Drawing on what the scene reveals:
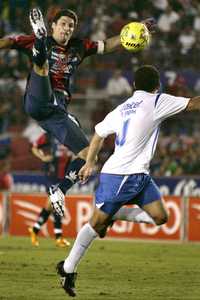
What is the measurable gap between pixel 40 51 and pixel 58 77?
91cm

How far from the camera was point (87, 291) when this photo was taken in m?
9.55

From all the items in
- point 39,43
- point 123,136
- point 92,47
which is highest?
point 39,43

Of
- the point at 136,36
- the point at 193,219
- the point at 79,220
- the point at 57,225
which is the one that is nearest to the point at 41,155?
the point at 57,225

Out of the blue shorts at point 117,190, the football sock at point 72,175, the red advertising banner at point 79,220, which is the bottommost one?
the red advertising banner at point 79,220

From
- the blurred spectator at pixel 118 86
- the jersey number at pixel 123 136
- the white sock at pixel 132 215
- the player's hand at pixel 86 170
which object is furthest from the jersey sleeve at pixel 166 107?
the blurred spectator at pixel 118 86

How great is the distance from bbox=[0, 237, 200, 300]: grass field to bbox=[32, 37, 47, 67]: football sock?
99.4 inches

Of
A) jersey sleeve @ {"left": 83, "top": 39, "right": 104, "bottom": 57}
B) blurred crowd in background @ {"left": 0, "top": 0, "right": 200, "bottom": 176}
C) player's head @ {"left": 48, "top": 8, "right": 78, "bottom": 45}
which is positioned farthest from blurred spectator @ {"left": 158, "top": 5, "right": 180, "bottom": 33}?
player's head @ {"left": 48, "top": 8, "right": 78, "bottom": 45}

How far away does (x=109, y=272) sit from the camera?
37.6 feet

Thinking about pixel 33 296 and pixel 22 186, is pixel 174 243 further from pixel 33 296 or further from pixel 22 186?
pixel 33 296

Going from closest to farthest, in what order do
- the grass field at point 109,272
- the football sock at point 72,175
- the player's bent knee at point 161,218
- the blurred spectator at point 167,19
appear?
1. the player's bent knee at point 161,218
2. the grass field at point 109,272
3. the football sock at point 72,175
4. the blurred spectator at point 167,19

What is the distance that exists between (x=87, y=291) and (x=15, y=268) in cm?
235

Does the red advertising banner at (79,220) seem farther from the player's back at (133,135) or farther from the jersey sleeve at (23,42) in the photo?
the player's back at (133,135)

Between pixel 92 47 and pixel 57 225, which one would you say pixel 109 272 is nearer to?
pixel 92 47

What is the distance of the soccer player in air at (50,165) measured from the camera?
1577 cm
